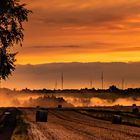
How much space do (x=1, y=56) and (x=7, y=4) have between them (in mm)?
4891

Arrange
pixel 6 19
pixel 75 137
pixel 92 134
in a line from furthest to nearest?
pixel 6 19 < pixel 92 134 < pixel 75 137

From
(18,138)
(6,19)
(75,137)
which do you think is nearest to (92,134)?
(75,137)

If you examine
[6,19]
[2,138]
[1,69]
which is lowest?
[2,138]

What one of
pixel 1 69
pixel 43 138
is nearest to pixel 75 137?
pixel 43 138

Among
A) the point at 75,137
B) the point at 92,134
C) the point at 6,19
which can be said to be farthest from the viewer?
the point at 6,19

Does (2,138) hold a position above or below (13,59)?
below

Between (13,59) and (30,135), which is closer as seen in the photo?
(30,135)

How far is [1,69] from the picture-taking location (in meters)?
57.8

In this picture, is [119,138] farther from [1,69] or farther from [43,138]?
[1,69]

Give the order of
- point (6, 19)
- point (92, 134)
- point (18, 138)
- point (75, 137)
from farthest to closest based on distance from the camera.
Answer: point (6, 19) < point (92, 134) < point (75, 137) < point (18, 138)

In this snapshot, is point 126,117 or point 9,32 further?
point 126,117

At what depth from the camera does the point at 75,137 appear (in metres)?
50.7

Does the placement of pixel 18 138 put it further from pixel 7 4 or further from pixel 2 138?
Result: pixel 7 4

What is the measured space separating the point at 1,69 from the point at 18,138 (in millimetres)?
11835
